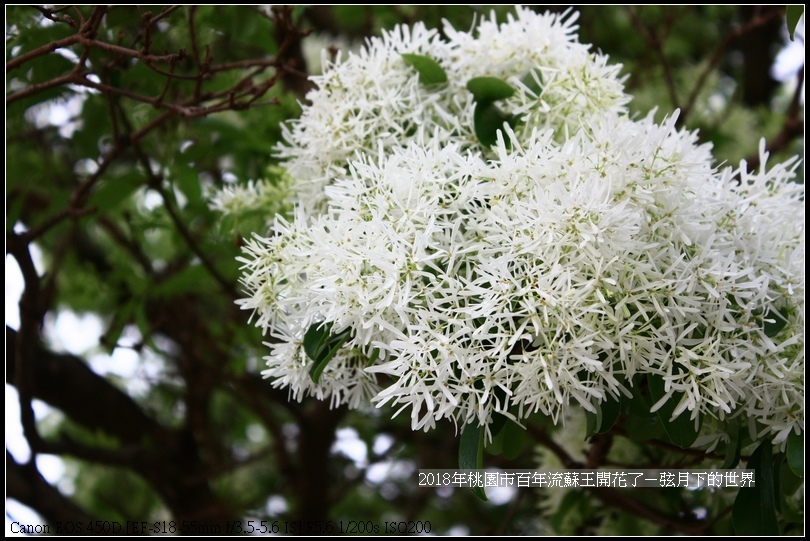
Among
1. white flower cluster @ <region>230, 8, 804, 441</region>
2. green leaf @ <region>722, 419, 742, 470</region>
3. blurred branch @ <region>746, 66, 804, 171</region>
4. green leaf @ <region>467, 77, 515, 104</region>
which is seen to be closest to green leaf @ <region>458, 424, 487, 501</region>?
white flower cluster @ <region>230, 8, 804, 441</region>

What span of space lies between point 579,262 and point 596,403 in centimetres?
19

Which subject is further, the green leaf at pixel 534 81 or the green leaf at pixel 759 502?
the green leaf at pixel 534 81

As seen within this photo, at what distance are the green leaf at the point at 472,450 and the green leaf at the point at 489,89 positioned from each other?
0.51 meters

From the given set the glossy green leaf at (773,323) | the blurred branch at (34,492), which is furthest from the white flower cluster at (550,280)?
the blurred branch at (34,492)

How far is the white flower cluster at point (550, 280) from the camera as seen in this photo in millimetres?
900

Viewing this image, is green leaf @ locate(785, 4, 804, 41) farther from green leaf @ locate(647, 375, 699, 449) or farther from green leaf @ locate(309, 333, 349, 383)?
green leaf @ locate(309, 333, 349, 383)

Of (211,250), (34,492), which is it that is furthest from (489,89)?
(34,492)

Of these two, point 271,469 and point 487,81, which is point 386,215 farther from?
point 271,469

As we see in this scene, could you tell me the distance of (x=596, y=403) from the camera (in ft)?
3.16

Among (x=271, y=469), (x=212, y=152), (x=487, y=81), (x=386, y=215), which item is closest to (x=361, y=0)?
(x=212, y=152)

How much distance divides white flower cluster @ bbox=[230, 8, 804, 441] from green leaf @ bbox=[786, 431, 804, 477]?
16 millimetres

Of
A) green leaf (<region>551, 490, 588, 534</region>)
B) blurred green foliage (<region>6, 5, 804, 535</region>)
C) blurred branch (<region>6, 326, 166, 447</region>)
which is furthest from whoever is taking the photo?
blurred branch (<region>6, 326, 166, 447</region>)

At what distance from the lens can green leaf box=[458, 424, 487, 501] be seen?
0.94 meters

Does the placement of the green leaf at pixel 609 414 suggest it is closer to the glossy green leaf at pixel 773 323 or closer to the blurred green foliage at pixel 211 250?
the blurred green foliage at pixel 211 250
